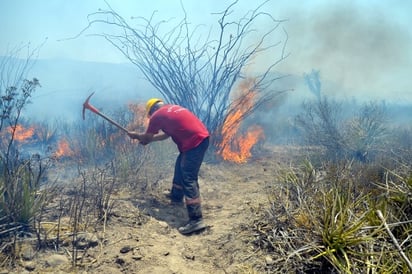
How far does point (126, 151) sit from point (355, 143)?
6.63m

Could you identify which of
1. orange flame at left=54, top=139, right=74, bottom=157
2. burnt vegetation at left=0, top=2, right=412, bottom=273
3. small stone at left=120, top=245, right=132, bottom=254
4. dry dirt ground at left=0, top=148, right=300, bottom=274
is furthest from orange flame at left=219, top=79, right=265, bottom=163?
small stone at left=120, top=245, right=132, bottom=254

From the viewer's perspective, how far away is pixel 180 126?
4859mm

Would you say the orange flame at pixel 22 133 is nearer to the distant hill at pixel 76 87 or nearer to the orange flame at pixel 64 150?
the orange flame at pixel 64 150

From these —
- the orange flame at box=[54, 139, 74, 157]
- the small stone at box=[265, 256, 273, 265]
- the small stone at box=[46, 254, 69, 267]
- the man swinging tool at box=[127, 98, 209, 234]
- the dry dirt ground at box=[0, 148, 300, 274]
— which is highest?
the man swinging tool at box=[127, 98, 209, 234]

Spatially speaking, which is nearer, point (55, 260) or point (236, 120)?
point (55, 260)

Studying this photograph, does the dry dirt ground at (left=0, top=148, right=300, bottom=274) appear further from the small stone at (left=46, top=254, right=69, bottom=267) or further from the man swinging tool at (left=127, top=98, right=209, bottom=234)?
the man swinging tool at (left=127, top=98, right=209, bottom=234)

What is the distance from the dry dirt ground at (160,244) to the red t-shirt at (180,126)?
1.09 m

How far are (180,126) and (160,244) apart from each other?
1.83 metres

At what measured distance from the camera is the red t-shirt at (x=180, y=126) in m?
4.86

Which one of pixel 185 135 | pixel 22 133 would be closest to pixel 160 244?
pixel 185 135

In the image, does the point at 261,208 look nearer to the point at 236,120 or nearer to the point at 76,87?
the point at 236,120

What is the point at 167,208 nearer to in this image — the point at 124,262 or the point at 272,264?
the point at 124,262

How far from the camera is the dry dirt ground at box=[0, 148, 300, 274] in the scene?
3029 mm

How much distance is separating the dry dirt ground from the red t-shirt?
1094mm
